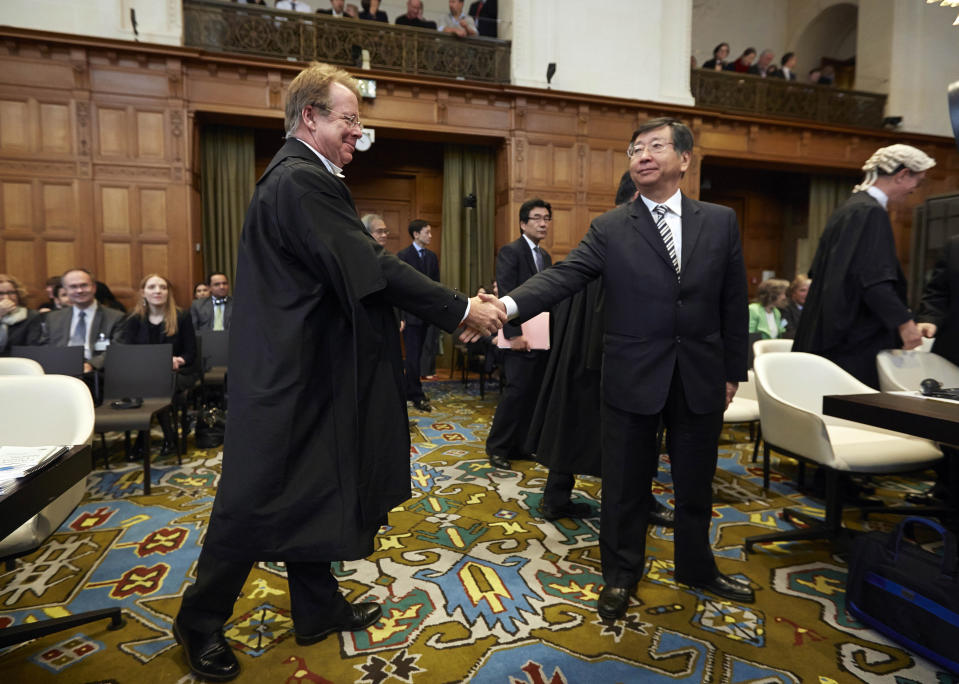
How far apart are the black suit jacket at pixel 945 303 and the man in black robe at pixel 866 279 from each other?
221mm

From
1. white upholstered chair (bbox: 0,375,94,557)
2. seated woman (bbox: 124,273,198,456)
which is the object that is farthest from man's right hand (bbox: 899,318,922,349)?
seated woman (bbox: 124,273,198,456)

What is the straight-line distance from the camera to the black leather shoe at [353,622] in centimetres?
183

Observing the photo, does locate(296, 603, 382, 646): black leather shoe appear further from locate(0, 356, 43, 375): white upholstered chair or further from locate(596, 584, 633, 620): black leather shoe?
locate(0, 356, 43, 375): white upholstered chair

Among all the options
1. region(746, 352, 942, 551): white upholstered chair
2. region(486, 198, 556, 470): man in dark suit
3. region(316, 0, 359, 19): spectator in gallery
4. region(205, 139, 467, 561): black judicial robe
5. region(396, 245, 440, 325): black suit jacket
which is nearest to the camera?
region(205, 139, 467, 561): black judicial robe

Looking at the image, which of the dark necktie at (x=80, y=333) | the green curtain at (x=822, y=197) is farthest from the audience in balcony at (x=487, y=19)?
the dark necktie at (x=80, y=333)

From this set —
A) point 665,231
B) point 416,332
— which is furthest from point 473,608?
point 416,332

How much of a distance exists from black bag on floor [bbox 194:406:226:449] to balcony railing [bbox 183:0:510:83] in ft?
16.0

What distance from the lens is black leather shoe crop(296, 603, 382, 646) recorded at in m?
1.83

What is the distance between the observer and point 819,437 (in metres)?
2.33

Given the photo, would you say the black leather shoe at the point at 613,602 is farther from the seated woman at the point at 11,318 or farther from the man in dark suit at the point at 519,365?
the seated woman at the point at 11,318

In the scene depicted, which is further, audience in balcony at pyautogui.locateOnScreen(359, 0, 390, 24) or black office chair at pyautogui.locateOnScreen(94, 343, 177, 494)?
audience in balcony at pyautogui.locateOnScreen(359, 0, 390, 24)

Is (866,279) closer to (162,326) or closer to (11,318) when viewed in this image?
(162,326)

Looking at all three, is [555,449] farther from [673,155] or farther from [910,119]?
[910,119]

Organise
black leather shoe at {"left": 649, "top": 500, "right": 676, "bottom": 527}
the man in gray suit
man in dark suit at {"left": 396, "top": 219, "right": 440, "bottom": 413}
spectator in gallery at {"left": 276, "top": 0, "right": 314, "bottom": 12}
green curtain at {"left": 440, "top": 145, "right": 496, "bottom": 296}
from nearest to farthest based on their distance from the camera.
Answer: black leather shoe at {"left": 649, "top": 500, "right": 676, "bottom": 527} → the man in gray suit → man in dark suit at {"left": 396, "top": 219, "right": 440, "bottom": 413} → spectator in gallery at {"left": 276, "top": 0, "right": 314, "bottom": 12} → green curtain at {"left": 440, "top": 145, "right": 496, "bottom": 296}
